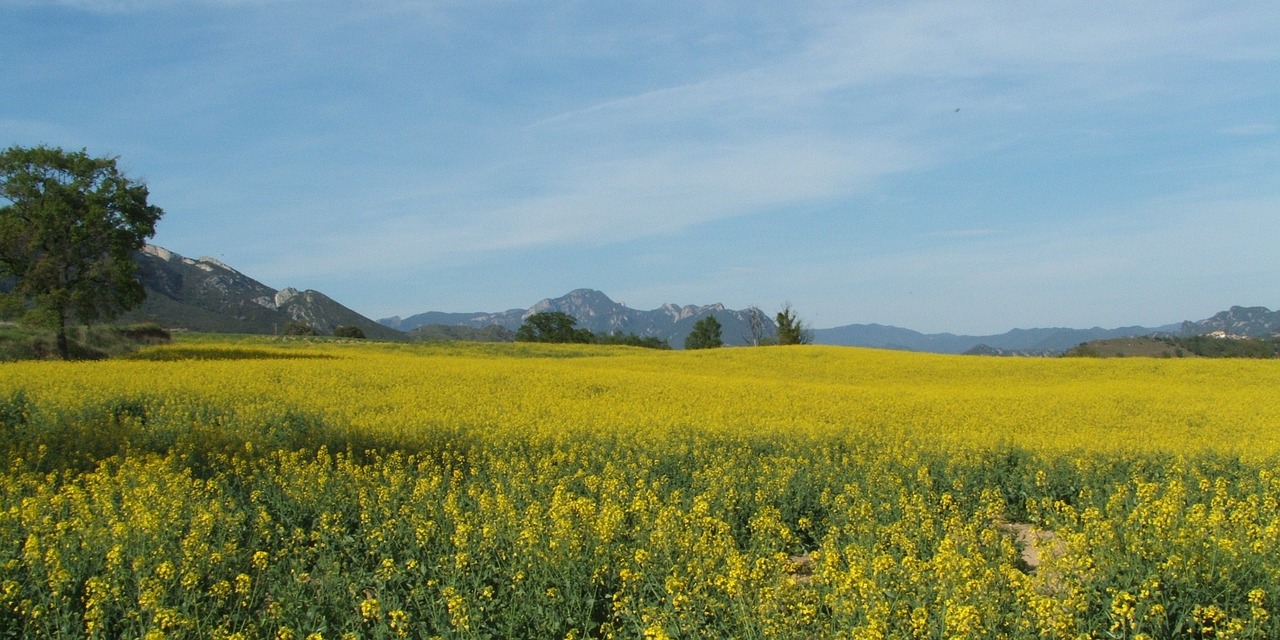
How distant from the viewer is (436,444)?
11.9 m

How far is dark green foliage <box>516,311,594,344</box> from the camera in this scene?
102 m

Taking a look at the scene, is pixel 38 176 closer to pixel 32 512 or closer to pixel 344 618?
pixel 32 512

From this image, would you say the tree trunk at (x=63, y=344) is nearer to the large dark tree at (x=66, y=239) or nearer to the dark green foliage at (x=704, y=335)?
the large dark tree at (x=66, y=239)

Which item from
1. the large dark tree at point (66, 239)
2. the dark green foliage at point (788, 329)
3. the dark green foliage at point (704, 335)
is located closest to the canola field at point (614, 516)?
the large dark tree at point (66, 239)

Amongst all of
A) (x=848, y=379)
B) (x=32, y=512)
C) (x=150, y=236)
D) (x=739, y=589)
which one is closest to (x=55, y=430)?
(x=32, y=512)

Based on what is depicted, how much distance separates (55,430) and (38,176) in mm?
23293

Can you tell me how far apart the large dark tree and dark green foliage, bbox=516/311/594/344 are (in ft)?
228

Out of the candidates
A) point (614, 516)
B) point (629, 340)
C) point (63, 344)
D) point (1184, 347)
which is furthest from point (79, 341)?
point (1184, 347)

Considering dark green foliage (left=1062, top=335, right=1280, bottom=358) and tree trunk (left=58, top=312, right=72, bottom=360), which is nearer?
tree trunk (left=58, top=312, right=72, bottom=360)

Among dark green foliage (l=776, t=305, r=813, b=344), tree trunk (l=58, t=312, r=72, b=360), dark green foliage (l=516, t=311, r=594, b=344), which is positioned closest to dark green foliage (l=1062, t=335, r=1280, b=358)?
dark green foliage (l=776, t=305, r=813, b=344)

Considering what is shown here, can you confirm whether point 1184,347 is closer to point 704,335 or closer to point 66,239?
point 704,335

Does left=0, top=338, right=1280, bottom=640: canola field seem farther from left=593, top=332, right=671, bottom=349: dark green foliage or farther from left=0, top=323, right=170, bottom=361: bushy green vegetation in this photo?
left=593, top=332, right=671, bottom=349: dark green foliage

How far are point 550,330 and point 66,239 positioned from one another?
7555 cm

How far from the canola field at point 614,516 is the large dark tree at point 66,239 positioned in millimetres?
13367
